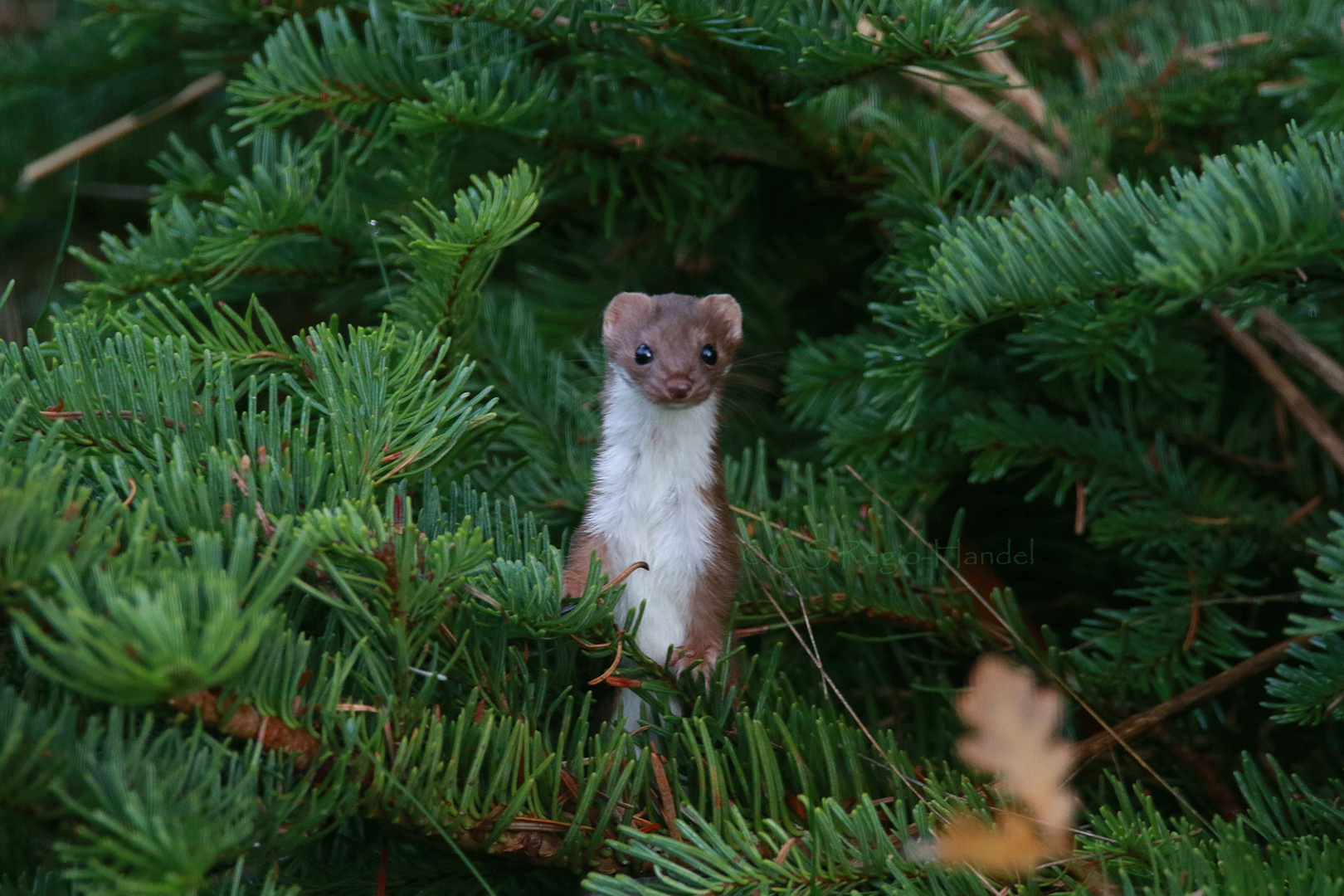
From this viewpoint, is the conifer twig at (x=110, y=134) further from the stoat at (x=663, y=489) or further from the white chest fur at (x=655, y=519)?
the white chest fur at (x=655, y=519)

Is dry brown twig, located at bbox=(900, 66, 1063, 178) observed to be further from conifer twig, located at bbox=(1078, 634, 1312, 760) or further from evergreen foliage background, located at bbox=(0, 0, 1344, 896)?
conifer twig, located at bbox=(1078, 634, 1312, 760)

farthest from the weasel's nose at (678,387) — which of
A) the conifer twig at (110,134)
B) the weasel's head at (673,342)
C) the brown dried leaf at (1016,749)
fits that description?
the brown dried leaf at (1016,749)

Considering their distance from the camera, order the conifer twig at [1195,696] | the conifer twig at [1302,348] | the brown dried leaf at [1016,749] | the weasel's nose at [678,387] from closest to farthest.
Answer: the brown dried leaf at [1016,749] → the conifer twig at [1195,696] → the conifer twig at [1302,348] → the weasel's nose at [678,387]

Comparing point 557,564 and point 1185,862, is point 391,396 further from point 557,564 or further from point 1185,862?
point 1185,862

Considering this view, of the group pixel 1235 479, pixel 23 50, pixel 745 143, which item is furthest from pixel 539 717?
pixel 23 50

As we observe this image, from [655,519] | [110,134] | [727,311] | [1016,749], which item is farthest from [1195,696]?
[110,134]

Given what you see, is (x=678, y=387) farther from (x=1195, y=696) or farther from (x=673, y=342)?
(x=1195, y=696)

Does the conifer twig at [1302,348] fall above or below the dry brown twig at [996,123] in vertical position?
below
